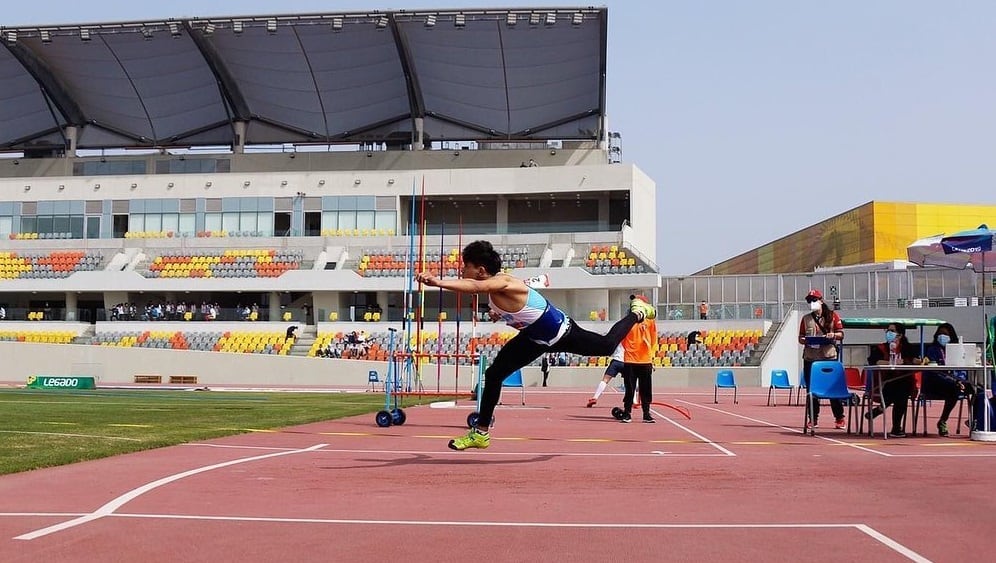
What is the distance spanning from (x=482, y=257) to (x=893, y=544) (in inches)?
195

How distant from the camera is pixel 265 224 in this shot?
178 feet

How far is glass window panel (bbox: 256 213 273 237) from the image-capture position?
54.3 meters

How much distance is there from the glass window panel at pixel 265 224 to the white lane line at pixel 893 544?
50664 mm

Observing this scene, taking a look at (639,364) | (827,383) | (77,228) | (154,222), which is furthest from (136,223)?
(827,383)

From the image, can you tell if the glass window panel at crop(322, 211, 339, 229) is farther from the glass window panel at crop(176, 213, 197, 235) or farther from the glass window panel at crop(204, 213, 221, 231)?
the glass window panel at crop(176, 213, 197, 235)

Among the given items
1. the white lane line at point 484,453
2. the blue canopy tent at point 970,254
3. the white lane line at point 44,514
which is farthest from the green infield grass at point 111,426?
the blue canopy tent at point 970,254

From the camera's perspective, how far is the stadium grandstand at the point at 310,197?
4731 cm

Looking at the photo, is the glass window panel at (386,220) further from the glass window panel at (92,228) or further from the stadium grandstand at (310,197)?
the glass window panel at (92,228)

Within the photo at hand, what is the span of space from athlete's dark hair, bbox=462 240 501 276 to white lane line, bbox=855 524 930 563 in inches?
177

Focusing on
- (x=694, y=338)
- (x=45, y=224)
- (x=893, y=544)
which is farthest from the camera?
(x=45, y=224)

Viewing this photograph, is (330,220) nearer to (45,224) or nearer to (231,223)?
(231,223)

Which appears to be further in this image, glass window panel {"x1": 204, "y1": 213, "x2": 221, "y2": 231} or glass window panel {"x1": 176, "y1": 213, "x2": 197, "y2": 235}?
glass window panel {"x1": 176, "y1": 213, "x2": 197, "y2": 235}

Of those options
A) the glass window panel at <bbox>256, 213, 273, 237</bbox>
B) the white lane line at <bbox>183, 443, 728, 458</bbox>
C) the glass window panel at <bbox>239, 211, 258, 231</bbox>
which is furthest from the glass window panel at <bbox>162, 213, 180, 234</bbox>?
the white lane line at <bbox>183, 443, 728, 458</bbox>

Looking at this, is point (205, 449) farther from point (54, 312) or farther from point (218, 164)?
point (218, 164)
